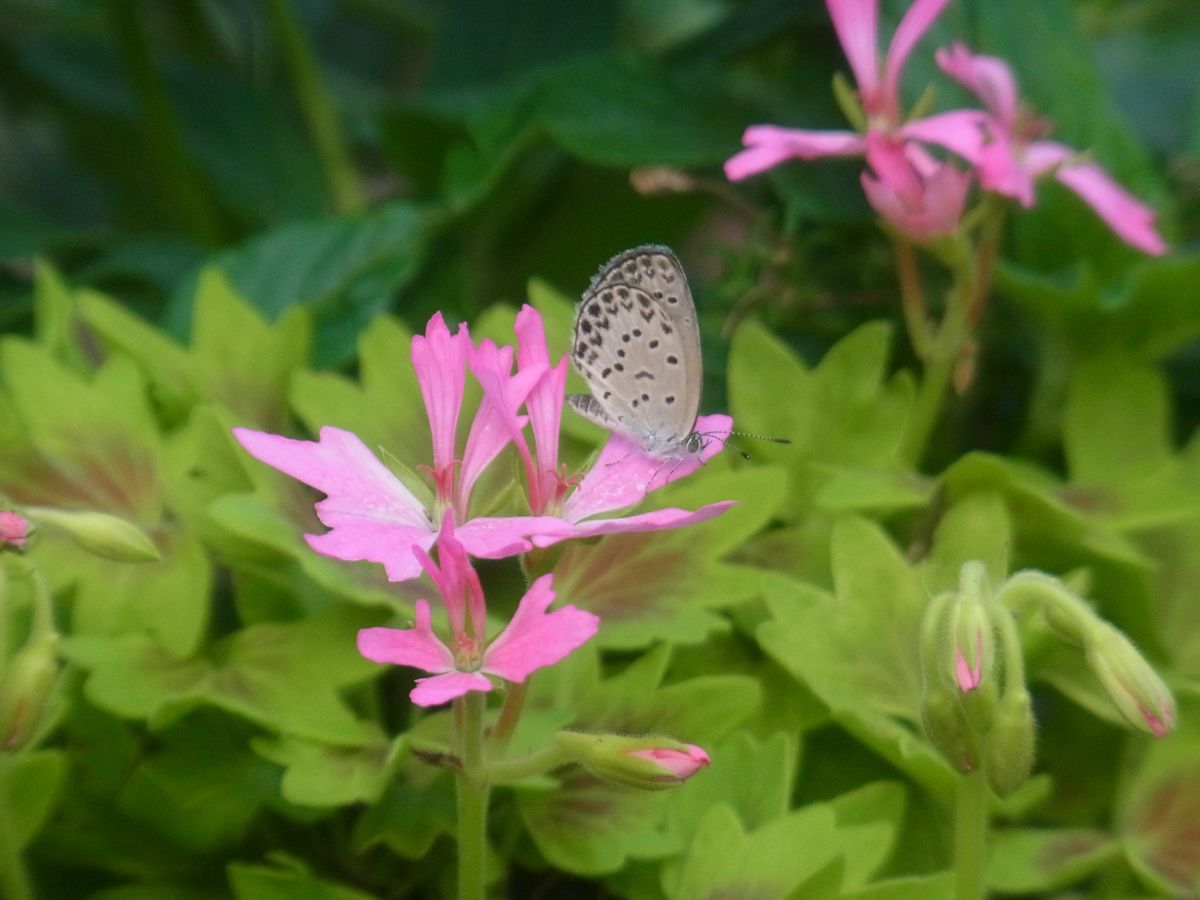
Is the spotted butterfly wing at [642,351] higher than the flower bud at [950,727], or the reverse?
the spotted butterfly wing at [642,351]

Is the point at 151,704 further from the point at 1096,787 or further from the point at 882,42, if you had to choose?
the point at 882,42

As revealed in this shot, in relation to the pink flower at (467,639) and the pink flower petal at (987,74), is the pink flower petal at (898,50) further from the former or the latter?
the pink flower at (467,639)

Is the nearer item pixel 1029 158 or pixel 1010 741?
pixel 1010 741

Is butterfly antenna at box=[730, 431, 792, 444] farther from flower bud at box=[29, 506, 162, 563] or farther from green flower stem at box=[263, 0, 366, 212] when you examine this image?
green flower stem at box=[263, 0, 366, 212]

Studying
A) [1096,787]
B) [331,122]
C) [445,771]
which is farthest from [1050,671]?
[331,122]

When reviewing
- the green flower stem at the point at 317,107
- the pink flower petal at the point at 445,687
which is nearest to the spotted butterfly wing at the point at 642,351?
the pink flower petal at the point at 445,687

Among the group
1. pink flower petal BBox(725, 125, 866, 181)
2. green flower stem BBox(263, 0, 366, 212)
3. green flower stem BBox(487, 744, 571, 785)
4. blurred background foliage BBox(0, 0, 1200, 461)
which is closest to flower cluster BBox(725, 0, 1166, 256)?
pink flower petal BBox(725, 125, 866, 181)

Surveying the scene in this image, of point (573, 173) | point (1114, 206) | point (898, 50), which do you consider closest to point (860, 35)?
point (898, 50)

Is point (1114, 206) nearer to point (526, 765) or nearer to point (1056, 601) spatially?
point (1056, 601)
